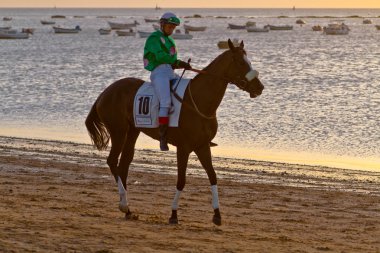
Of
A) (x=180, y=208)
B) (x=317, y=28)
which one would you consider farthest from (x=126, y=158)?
(x=317, y=28)

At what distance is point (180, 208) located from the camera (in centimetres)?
1560

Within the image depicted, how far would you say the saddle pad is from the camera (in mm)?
14102

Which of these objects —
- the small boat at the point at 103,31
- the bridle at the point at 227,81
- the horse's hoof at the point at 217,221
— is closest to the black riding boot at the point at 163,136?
the bridle at the point at 227,81

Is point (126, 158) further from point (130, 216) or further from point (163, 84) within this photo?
point (163, 84)

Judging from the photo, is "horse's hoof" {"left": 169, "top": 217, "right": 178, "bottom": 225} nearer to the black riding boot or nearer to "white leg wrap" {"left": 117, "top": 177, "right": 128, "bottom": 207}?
"white leg wrap" {"left": 117, "top": 177, "right": 128, "bottom": 207}

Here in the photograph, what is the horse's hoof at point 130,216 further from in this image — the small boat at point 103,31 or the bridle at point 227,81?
the small boat at point 103,31

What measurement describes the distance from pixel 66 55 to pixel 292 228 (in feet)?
286

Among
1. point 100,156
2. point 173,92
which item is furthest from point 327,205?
point 100,156

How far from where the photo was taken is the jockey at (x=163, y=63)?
46.2 feet

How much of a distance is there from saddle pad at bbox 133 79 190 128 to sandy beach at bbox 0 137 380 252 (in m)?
1.40

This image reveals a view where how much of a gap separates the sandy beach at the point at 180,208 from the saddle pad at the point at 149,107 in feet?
4.60

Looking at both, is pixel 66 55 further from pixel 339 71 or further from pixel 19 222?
pixel 19 222

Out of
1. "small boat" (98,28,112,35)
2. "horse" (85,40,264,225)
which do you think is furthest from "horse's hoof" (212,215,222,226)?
"small boat" (98,28,112,35)

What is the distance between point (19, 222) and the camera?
1247 centimetres
